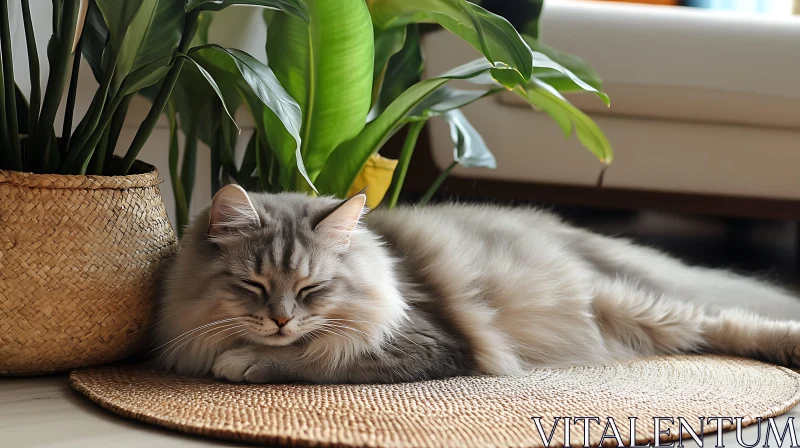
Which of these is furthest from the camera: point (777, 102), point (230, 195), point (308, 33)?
point (777, 102)

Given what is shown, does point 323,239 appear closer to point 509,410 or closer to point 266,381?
point 266,381

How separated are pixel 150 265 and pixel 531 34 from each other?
1048 millimetres

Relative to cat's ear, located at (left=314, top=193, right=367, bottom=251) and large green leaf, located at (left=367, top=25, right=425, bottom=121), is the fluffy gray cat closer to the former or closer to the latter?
cat's ear, located at (left=314, top=193, right=367, bottom=251)

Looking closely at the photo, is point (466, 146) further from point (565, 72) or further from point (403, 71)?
point (565, 72)

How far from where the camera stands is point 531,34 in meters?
1.89

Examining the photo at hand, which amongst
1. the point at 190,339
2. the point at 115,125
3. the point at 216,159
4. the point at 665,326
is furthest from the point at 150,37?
the point at 665,326

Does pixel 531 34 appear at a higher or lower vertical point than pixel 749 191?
higher

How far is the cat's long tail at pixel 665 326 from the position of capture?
1635mm

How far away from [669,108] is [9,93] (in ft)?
6.18

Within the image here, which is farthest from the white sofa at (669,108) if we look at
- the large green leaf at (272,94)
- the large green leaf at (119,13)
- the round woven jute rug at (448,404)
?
the large green leaf at (119,13)

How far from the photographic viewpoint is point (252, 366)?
130cm

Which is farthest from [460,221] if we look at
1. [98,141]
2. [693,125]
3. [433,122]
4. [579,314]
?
[693,125]

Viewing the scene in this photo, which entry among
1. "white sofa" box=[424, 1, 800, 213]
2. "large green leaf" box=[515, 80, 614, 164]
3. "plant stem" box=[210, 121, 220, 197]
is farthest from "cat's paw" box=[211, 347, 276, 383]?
"white sofa" box=[424, 1, 800, 213]

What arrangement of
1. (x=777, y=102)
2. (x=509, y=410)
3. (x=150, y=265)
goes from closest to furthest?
(x=509, y=410)
(x=150, y=265)
(x=777, y=102)
